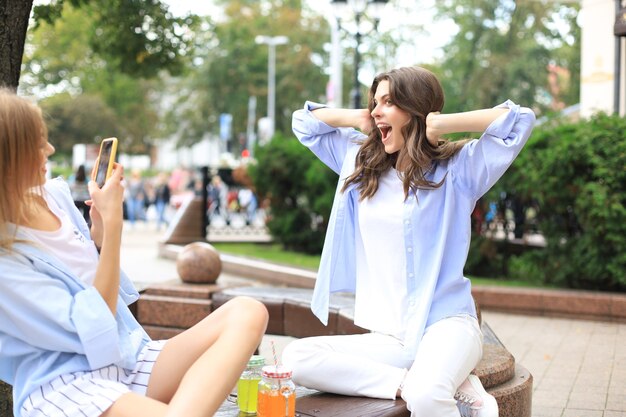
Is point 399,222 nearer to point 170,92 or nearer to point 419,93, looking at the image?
point 419,93

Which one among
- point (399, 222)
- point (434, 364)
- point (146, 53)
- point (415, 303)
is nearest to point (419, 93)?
point (399, 222)

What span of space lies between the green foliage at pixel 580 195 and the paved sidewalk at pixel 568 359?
34.2 inches

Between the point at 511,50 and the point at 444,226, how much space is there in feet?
96.2

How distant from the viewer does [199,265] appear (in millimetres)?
7105

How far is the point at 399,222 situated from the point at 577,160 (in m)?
5.93

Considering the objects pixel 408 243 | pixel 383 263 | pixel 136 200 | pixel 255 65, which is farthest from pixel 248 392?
pixel 255 65

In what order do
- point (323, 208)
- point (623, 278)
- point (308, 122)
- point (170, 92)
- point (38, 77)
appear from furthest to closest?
point (170, 92) < point (38, 77) < point (323, 208) < point (623, 278) < point (308, 122)

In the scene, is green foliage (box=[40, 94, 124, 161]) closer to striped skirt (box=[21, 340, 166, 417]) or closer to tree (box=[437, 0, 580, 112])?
tree (box=[437, 0, 580, 112])

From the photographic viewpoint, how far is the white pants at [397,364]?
3.31 meters

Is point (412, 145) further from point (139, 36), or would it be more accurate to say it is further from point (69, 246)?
point (139, 36)

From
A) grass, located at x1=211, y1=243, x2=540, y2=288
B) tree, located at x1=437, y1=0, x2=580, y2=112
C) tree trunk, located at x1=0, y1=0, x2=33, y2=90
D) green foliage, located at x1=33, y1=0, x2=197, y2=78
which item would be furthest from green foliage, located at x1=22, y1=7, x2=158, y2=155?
tree trunk, located at x1=0, y1=0, x2=33, y2=90

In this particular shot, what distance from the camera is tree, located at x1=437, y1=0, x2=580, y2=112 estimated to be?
30266 millimetres

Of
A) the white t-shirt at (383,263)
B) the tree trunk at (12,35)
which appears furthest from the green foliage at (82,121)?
the white t-shirt at (383,263)

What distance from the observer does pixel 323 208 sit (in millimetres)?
13555
